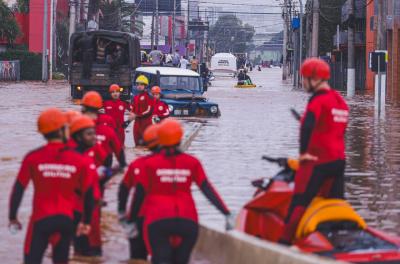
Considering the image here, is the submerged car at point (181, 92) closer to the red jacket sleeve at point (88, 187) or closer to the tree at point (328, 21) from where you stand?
the red jacket sleeve at point (88, 187)

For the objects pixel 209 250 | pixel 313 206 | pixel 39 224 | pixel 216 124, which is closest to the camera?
pixel 39 224

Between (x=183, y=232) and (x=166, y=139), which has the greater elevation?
(x=166, y=139)

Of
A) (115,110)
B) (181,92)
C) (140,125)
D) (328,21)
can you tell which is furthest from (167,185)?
(328,21)

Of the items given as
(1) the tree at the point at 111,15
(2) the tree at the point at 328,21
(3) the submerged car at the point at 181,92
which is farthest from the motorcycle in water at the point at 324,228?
(1) the tree at the point at 111,15

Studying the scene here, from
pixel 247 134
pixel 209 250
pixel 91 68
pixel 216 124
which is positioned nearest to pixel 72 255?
pixel 209 250

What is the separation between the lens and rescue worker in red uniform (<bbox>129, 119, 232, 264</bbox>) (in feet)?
28.4

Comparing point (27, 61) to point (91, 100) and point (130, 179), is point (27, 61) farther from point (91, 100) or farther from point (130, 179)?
point (130, 179)

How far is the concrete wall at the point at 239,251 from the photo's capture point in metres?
9.06

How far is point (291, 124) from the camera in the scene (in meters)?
32.5

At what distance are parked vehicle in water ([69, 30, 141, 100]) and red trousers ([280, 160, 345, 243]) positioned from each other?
33.0 metres

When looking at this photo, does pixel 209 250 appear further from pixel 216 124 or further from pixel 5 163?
pixel 216 124

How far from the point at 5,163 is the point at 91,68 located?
24.7m

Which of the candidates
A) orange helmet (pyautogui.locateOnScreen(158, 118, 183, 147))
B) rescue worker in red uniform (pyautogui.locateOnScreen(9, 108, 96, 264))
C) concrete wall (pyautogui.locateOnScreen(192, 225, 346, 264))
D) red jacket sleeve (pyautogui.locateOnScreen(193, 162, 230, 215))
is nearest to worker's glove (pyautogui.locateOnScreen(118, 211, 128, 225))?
rescue worker in red uniform (pyautogui.locateOnScreen(9, 108, 96, 264))

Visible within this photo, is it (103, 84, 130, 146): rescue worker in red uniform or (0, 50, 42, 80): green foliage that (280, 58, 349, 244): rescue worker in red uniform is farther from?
(0, 50, 42, 80): green foliage
